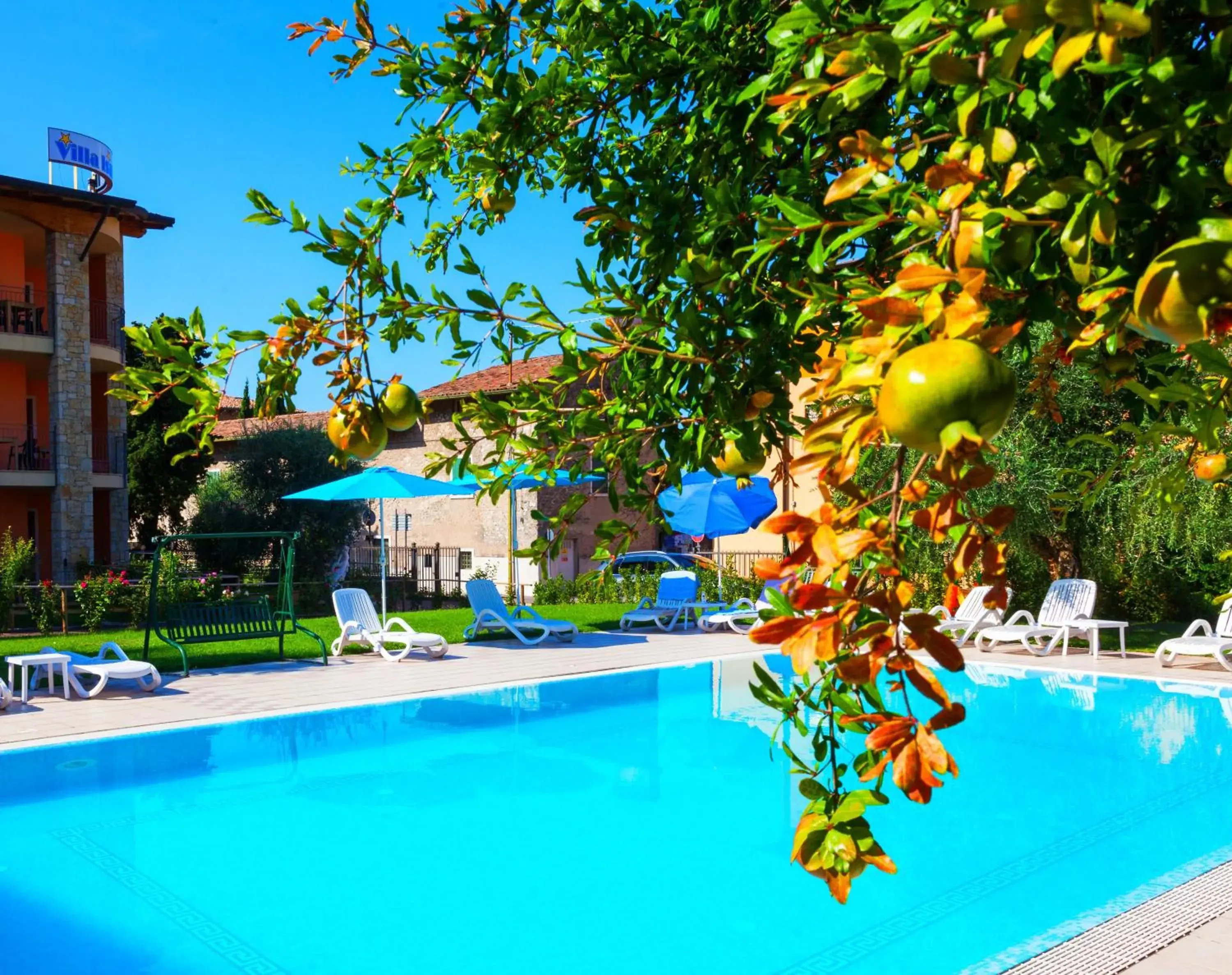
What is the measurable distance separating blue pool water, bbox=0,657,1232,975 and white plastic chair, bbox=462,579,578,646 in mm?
5599

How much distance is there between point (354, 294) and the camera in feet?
6.08

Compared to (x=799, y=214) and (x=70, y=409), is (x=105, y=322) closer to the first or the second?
(x=70, y=409)

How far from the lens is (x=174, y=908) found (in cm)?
680

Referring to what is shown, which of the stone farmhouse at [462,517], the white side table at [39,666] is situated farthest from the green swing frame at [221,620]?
the stone farmhouse at [462,517]

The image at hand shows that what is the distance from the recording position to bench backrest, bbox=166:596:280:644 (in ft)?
48.1

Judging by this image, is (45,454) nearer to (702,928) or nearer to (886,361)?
(702,928)

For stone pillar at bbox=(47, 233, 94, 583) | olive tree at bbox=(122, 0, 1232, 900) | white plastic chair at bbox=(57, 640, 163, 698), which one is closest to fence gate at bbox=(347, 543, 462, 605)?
stone pillar at bbox=(47, 233, 94, 583)

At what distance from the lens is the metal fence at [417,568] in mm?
28656

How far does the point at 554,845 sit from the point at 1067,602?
12.6 meters

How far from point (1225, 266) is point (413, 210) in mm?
2052

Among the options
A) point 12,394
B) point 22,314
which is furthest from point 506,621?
point 22,314

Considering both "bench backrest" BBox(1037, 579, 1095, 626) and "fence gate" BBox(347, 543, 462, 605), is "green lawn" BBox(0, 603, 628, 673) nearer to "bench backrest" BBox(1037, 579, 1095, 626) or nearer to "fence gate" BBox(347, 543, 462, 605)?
"fence gate" BBox(347, 543, 462, 605)

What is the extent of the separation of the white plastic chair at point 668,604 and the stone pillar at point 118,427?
40.2 feet

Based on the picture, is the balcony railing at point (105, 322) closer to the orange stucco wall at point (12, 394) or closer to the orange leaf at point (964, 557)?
the orange stucco wall at point (12, 394)
